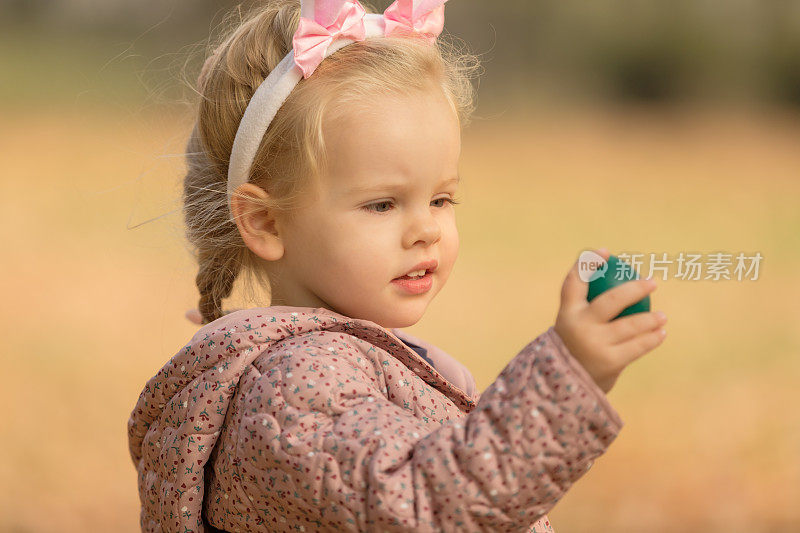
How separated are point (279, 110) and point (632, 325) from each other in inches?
27.3

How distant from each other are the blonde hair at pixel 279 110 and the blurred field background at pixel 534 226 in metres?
0.12

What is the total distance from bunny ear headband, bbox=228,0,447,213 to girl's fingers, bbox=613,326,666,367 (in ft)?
2.26

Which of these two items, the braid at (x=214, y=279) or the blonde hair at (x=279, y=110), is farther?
the braid at (x=214, y=279)

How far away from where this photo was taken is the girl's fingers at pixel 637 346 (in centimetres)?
121

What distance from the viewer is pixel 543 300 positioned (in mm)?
5488

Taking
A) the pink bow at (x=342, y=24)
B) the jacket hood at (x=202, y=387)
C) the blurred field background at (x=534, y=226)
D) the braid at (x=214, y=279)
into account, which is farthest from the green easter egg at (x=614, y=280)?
the blurred field background at (x=534, y=226)

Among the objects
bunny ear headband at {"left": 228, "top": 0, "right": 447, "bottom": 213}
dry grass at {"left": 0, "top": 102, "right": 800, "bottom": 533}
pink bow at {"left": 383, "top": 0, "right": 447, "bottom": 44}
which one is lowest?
dry grass at {"left": 0, "top": 102, "right": 800, "bottom": 533}

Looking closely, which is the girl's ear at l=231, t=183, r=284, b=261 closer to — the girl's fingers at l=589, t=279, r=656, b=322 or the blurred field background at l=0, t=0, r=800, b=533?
the blurred field background at l=0, t=0, r=800, b=533

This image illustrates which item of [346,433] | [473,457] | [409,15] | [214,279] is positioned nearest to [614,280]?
[473,457]

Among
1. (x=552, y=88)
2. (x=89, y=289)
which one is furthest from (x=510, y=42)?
(x=89, y=289)

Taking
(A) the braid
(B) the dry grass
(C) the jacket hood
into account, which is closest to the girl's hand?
(C) the jacket hood

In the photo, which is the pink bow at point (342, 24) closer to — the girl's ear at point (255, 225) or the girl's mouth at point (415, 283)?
the girl's ear at point (255, 225)

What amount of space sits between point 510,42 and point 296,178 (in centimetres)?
624

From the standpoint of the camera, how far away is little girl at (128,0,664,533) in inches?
47.4
